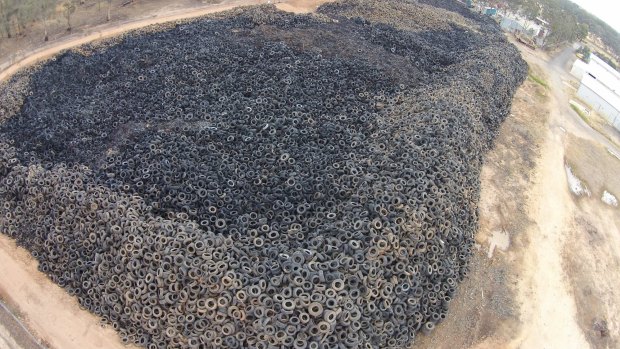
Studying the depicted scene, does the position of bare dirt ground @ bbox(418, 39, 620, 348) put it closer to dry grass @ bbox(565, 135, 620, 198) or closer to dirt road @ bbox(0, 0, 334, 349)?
dry grass @ bbox(565, 135, 620, 198)

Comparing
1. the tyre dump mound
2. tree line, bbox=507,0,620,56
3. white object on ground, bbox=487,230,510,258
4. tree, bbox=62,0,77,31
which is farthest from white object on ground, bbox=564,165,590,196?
tree, bbox=62,0,77,31

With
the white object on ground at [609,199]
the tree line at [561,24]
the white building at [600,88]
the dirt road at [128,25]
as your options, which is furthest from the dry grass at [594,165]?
the dirt road at [128,25]

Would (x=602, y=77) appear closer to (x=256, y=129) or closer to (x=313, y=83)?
(x=313, y=83)

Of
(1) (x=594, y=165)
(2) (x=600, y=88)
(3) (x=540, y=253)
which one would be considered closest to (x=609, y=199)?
(1) (x=594, y=165)

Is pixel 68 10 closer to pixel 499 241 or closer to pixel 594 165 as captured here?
pixel 499 241

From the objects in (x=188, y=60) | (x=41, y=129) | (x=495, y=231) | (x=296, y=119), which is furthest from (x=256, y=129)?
(x=495, y=231)

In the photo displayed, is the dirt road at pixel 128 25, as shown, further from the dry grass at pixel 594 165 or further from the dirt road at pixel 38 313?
the dry grass at pixel 594 165
